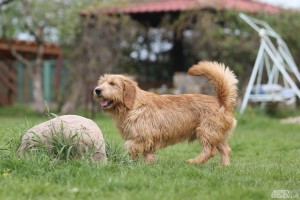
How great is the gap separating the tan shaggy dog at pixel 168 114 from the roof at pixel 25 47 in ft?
42.4

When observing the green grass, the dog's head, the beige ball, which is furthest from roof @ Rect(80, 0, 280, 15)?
the beige ball

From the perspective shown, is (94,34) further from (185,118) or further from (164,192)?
(164,192)

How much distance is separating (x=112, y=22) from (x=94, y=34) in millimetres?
734

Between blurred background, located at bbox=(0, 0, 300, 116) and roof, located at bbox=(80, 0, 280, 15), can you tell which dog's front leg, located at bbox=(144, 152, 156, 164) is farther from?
roof, located at bbox=(80, 0, 280, 15)

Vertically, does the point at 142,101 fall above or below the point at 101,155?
above

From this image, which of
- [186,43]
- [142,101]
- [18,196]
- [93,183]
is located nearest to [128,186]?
[93,183]

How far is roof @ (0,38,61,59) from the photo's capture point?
66.9 ft

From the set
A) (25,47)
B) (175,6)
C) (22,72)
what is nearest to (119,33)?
(175,6)

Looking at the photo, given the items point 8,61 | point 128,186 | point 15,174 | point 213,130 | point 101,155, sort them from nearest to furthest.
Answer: point 128,186 → point 15,174 → point 101,155 → point 213,130 → point 8,61

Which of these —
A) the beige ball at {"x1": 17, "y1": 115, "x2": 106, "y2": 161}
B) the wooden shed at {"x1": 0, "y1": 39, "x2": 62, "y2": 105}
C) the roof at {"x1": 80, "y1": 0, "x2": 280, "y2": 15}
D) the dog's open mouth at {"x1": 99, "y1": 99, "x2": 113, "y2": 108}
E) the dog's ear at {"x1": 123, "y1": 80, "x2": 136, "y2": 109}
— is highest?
the roof at {"x1": 80, "y1": 0, "x2": 280, "y2": 15}

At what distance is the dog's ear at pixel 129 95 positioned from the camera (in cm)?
733

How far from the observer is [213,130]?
7375 mm

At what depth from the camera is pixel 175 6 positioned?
2020cm

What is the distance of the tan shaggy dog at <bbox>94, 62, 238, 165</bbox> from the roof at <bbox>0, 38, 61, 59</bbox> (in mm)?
12917
